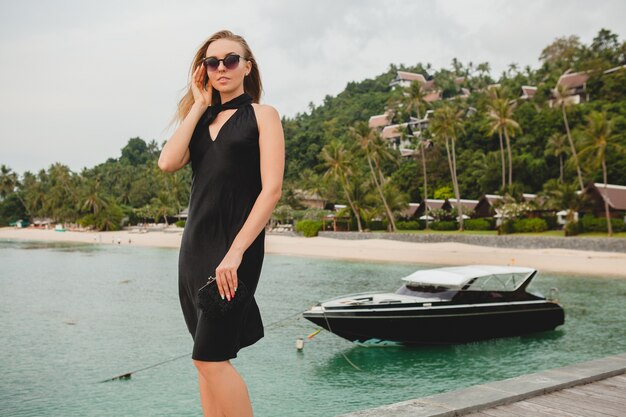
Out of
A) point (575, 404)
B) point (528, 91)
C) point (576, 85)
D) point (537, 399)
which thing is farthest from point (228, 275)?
point (528, 91)

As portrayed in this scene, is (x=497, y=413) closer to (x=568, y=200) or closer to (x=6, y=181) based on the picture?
(x=568, y=200)

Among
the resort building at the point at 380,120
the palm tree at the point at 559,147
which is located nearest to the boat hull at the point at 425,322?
the palm tree at the point at 559,147

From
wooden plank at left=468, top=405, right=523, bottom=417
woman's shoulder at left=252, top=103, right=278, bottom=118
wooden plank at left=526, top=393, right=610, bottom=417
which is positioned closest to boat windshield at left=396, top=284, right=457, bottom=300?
wooden plank at left=526, top=393, right=610, bottom=417

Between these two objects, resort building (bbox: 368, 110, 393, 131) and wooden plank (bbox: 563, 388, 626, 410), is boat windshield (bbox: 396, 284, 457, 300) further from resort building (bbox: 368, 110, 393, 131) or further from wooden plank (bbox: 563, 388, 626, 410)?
resort building (bbox: 368, 110, 393, 131)

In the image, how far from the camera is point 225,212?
9.14ft

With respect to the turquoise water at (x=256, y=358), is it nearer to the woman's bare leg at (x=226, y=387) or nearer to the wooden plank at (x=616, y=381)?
the wooden plank at (x=616, y=381)

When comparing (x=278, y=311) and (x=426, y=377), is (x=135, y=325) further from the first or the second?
(x=426, y=377)

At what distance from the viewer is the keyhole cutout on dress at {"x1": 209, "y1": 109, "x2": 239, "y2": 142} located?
2.86 metres

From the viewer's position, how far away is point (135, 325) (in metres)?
19.9

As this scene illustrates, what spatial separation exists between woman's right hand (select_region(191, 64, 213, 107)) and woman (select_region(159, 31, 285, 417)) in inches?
1.4

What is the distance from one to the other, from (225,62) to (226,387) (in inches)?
62.4

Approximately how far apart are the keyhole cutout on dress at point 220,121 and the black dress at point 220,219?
0.02m

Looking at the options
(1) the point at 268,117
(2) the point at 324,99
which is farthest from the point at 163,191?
(1) the point at 268,117

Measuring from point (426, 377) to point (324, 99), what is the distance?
123 m
